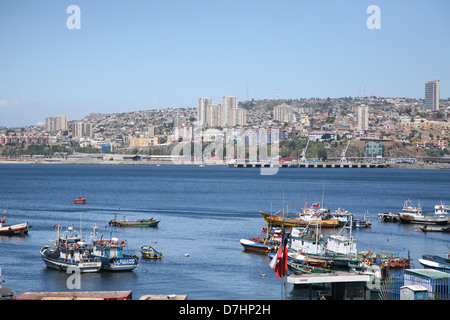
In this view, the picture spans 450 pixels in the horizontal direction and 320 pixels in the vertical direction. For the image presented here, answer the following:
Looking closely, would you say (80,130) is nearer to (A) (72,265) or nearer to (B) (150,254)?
(B) (150,254)

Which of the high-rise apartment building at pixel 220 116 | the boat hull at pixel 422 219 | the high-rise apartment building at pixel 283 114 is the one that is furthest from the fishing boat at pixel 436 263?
the high-rise apartment building at pixel 283 114

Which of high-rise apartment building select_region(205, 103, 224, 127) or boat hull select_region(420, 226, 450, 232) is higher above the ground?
high-rise apartment building select_region(205, 103, 224, 127)

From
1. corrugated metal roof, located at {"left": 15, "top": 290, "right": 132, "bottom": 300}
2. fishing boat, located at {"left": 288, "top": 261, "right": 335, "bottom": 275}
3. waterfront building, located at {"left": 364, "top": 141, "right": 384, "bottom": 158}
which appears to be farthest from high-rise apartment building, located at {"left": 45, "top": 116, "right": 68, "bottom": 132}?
corrugated metal roof, located at {"left": 15, "top": 290, "right": 132, "bottom": 300}

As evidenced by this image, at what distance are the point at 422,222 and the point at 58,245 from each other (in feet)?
45.1

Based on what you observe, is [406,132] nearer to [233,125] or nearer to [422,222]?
[233,125]

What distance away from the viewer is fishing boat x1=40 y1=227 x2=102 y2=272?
12.3 metres

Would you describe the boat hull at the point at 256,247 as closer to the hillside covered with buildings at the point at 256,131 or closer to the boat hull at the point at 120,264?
the boat hull at the point at 120,264

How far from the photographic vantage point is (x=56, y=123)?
134375 mm

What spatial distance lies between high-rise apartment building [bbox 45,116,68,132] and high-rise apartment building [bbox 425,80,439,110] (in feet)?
288

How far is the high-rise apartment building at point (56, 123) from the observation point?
133500 mm

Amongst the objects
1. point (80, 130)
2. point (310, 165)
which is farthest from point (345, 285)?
point (80, 130)

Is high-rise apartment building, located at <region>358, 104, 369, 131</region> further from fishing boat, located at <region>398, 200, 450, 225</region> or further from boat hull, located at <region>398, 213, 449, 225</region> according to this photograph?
boat hull, located at <region>398, 213, 449, 225</region>
